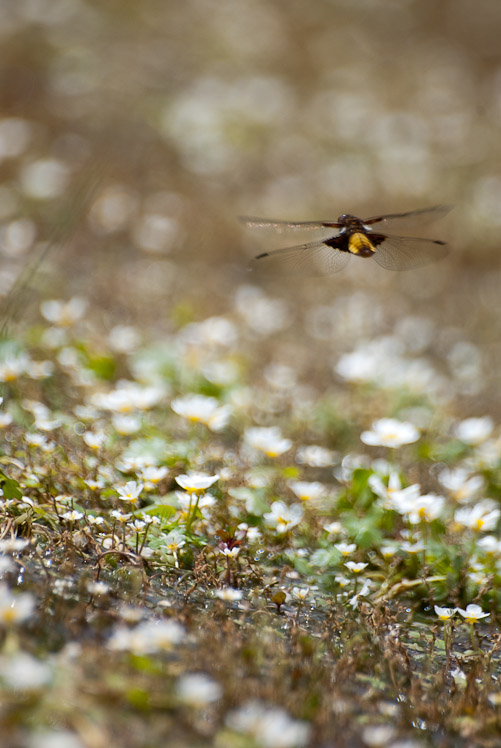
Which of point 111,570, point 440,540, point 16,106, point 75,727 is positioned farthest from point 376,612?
point 16,106

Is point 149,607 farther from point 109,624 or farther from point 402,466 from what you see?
point 402,466

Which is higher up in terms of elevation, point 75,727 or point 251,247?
point 75,727

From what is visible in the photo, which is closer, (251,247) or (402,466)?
(402,466)

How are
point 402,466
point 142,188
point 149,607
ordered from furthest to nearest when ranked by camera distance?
point 142,188 → point 402,466 → point 149,607

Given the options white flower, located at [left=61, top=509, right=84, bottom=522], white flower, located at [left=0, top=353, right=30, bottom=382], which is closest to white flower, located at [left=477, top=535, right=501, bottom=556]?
white flower, located at [left=61, top=509, right=84, bottom=522]

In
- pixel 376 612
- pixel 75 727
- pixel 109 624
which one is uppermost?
pixel 75 727

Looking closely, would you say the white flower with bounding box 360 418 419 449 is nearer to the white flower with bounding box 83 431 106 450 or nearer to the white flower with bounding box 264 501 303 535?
the white flower with bounding box 264 501 303 535
